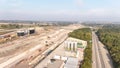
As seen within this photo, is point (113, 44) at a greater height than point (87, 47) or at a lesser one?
lesser

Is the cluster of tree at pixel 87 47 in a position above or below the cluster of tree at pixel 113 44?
above

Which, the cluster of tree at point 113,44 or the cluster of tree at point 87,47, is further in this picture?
the cluster of tree at point 113,44

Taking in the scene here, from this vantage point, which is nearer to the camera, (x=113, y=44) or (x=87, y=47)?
(x=87, y=47)

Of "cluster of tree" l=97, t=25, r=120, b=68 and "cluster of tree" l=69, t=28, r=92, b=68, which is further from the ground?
"cluster of tree" l=69, t=28, r=92, b=68

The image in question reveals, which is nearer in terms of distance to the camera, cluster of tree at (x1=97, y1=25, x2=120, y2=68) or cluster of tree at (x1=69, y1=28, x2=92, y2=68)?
cluster of tree at (x1=69, y1=28, x2=92, y2=68)

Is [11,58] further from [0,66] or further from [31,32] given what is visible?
[31,32]

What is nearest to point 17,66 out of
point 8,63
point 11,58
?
point 8,63

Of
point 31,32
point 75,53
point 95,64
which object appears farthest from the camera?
point 31,32

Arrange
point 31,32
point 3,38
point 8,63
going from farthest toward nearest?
point 31,32 → point 3,38 → point 8,63

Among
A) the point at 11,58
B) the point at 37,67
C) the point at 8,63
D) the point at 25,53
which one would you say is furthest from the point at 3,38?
the point at 37,67

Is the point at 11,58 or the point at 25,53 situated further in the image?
the point at 25,53

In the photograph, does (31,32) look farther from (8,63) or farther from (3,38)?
(8,63)
